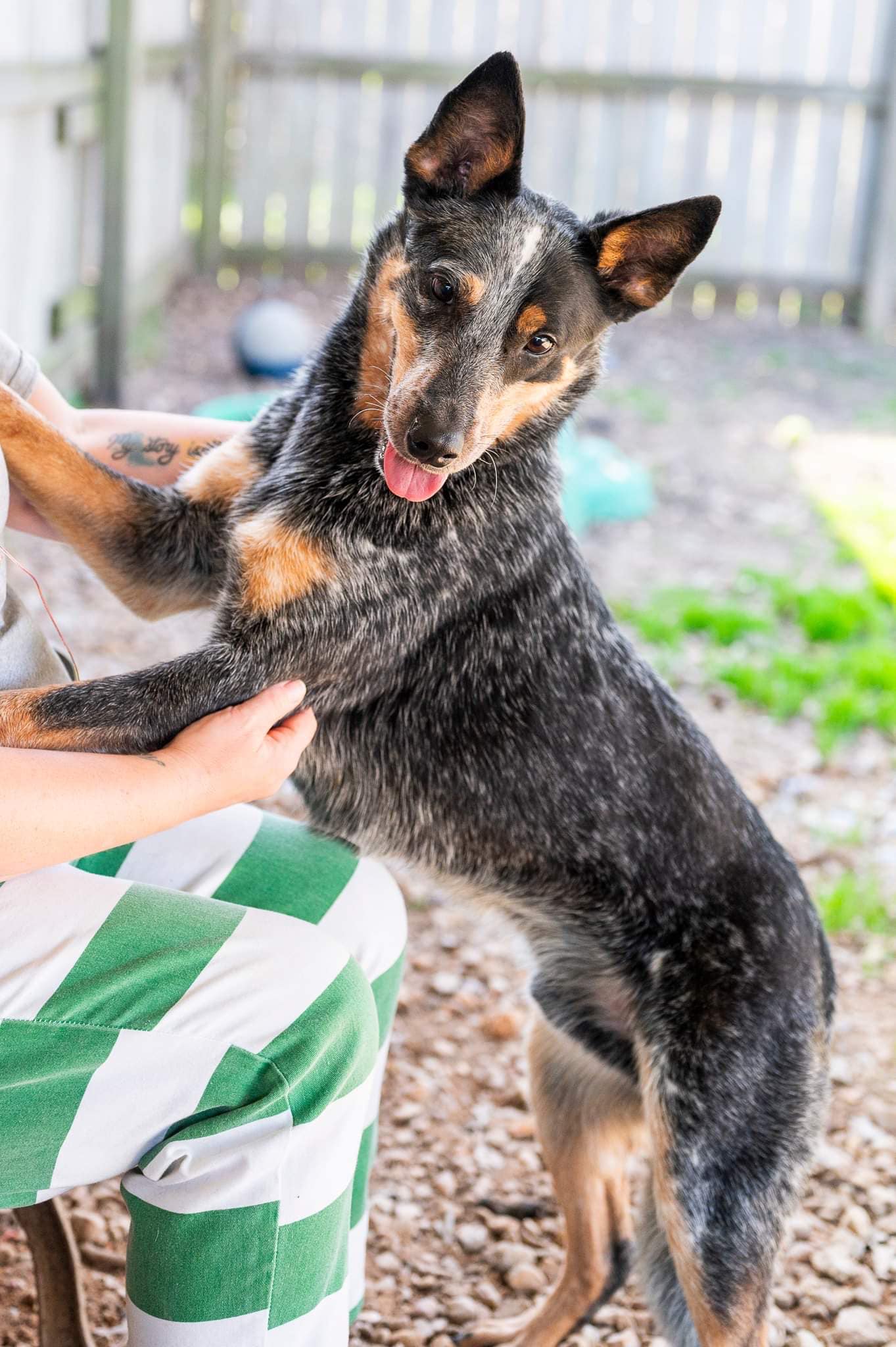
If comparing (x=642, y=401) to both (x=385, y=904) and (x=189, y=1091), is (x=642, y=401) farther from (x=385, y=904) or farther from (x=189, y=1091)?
(x=189, y=1091)

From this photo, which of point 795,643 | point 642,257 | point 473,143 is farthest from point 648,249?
point 795,643

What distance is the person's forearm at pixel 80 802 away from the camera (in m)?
1.39

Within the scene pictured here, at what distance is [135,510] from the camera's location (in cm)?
210

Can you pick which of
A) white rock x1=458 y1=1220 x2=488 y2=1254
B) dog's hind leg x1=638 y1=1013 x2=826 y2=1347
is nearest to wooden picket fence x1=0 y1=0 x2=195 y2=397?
white rock x1=458 y1=1220 x2=488 y2=1254

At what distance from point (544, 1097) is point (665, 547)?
358cm

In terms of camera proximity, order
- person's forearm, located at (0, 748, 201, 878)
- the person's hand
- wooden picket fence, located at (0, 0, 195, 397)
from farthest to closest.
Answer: wooden picket fence, located at (0, 0, 195, 397), the person's hand, person's forearm, located at (0, 748, 201, 878)

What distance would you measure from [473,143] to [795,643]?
2993 mm

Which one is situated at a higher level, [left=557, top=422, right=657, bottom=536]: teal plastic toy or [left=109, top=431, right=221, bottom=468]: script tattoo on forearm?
[left=109, top=431, right=221, bottom=468]: script tattoo on forearm

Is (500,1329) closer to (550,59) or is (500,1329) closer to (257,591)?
(257,591)

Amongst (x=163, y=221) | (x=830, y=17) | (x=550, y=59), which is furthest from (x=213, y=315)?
(x=830, y=17)

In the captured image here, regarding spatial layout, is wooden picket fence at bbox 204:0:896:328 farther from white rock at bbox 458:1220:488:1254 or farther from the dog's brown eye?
white rock at bbox 458:1220:488:1254

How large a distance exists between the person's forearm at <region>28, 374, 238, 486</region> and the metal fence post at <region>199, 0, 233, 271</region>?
709cm

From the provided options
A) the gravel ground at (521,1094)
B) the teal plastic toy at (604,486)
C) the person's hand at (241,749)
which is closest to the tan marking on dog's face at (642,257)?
the gravel ground at (521,1094)

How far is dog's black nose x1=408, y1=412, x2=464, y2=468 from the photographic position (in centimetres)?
191
